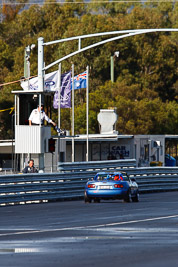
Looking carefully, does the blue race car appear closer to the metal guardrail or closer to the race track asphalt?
the metal guardrail

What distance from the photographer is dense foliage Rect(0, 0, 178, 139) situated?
2982 inches

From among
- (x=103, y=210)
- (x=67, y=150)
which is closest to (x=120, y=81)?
(x=67, y=150)

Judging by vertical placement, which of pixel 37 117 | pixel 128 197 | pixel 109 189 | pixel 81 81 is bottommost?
pixel 128 197

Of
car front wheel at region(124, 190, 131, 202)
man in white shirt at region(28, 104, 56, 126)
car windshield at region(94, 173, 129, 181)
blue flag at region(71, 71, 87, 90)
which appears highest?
blue flag at region(71, 71, 87, 90)

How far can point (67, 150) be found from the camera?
2112 inches

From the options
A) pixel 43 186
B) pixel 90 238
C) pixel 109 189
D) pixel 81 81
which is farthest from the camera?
pixel 81 81

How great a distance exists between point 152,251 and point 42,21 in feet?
292

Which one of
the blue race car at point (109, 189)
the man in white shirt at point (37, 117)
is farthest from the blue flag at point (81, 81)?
the blue race car at point (109, 189)

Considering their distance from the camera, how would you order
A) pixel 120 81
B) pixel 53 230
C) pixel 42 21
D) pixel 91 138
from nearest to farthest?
pixel 53 230
pixel 91 138
pixel 120 81
pixel 42 21

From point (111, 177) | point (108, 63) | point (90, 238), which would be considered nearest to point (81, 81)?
point (111, 177)

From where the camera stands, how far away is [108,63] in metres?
88.4

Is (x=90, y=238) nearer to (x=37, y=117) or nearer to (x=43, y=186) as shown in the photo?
(x=43, y=186)

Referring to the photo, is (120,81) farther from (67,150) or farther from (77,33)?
(67,150)

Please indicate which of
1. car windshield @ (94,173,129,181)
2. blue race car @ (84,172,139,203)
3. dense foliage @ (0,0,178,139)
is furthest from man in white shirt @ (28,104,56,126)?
dense foliage @ (0,0,178,139)
